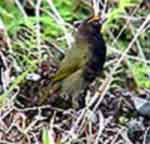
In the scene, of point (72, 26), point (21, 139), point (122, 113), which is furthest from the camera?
point (72, 26)

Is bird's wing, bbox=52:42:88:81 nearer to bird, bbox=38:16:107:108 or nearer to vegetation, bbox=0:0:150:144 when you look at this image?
bird, bbox=38:16:107:108

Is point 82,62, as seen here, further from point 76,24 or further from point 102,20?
point 76,24

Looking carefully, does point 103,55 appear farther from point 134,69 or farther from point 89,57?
point 134,69

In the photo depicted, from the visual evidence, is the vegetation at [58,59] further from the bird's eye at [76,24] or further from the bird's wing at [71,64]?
the bird's wing at [71,64]

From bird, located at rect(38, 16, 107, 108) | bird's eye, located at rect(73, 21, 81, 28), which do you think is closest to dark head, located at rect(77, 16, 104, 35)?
bird, located at rect(38, 16, 107, 108)

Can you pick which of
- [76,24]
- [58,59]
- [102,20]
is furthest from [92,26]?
[76,24]

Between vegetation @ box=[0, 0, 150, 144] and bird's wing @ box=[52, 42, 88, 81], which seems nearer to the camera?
vegetation @ box=[0, 0, 150, 144]

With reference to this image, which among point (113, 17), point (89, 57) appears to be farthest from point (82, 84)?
point (113, 17)
